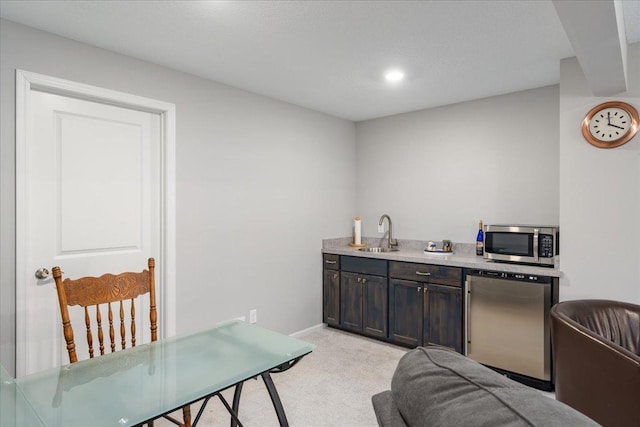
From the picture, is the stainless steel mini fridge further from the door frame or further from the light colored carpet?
the door frame

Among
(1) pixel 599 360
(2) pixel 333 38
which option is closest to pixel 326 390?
(1) pixel 599 360

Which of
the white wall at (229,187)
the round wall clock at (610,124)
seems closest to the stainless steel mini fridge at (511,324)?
the round wall clock at (610,124)

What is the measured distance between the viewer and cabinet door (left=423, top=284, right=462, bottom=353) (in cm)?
313

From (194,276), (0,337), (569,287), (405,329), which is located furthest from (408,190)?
(0,337)

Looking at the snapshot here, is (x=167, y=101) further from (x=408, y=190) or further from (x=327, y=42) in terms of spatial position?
(x=408, y=190)

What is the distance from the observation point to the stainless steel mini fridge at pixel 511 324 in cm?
268

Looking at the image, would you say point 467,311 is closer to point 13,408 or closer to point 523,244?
point 523,244

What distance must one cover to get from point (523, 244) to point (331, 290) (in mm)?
2026

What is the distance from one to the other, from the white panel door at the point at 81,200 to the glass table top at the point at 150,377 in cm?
103

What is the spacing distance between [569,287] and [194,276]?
9.37 ft

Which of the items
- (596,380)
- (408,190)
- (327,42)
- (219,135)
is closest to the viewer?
(596,380)

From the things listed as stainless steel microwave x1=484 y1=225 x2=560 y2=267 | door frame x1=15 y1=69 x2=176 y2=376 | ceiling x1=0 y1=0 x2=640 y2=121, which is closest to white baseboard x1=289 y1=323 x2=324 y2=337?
door frame x1=15 y1=69 x2=176 y2=376

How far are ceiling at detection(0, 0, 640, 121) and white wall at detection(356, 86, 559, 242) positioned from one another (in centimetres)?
36

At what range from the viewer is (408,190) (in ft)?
13.7
